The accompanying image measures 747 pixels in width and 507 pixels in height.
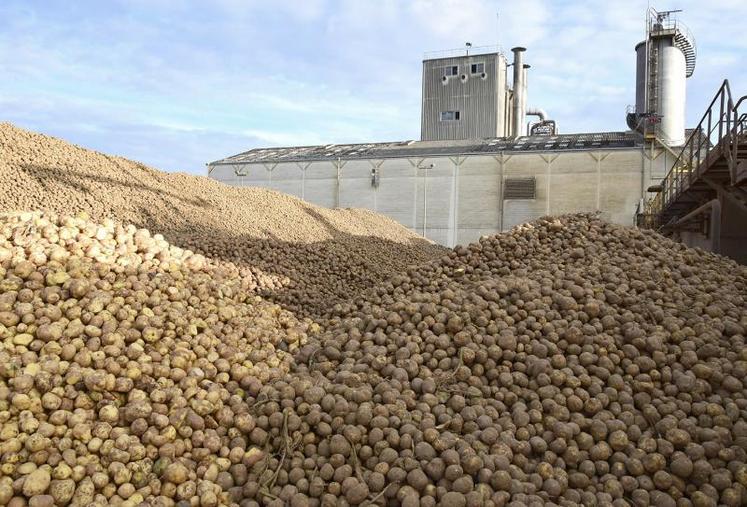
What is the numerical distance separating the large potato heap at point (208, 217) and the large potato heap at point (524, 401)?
243 centimetres

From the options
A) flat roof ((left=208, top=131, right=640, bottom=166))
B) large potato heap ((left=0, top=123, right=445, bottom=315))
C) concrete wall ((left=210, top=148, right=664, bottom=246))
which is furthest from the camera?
flat roof ((left=208, top=131, right=640, bottom=166))

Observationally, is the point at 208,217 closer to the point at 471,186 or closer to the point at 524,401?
the point at 524,401

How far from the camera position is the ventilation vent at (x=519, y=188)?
22750 millimetres

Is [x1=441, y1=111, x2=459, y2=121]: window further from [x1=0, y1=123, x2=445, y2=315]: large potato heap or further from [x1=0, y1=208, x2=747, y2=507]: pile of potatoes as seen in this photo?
[x1=0, y1=208, x2=747, y2=507]: pile of potatoes

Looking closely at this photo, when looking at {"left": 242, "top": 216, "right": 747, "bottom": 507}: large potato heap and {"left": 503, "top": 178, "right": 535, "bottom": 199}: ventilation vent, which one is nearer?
{"left": 242, "top": 216, "right": 747, "bottom": 507}: large potato heap

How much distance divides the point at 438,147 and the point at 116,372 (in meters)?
24.2

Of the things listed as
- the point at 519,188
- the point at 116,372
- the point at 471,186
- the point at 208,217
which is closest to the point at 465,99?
the point at 471,186

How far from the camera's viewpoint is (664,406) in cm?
345

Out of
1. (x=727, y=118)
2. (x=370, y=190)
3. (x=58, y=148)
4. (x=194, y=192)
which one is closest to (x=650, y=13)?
(x=370, y=190)

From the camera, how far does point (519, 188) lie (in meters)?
22.9

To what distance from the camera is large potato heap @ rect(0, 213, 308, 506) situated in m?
2.88

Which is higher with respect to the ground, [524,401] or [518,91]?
[518,91]

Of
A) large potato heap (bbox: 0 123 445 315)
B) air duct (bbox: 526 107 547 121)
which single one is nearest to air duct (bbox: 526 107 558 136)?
air duct (bbox: 526 107 547 121)

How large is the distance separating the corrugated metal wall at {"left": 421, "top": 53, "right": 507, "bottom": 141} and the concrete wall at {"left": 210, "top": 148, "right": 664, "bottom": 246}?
6.27 meters
